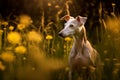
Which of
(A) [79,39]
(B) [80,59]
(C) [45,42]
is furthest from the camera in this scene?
(C) [45,42]

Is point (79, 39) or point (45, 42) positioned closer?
point (79, 39)

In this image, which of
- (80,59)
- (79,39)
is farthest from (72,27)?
(80,59)

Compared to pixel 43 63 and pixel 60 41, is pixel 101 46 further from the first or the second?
pixel 43 63

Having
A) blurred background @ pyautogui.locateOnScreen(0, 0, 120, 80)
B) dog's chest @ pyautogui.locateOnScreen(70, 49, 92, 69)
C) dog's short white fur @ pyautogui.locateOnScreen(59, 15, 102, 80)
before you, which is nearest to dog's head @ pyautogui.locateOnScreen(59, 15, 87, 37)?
dog's short white fur @ pyautogui.locateOnScreen(59, 15, 102, 80)

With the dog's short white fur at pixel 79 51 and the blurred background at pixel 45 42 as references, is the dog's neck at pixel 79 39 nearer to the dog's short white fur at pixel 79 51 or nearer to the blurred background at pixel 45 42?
the dog's short white fur at pixel 79 51

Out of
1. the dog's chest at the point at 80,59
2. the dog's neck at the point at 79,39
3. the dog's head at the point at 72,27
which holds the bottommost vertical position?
the dog's chest at the point at 80,59

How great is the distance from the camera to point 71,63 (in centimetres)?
679

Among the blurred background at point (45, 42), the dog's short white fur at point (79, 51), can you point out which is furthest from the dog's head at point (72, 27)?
the blurred background at point (45, 42)

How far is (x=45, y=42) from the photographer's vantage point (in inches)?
282

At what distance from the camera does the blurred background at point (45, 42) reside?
5.20 metres

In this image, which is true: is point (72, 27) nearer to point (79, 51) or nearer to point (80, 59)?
point (79, 51)

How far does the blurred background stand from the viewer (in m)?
5.20

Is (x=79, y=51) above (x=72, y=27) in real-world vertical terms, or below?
below

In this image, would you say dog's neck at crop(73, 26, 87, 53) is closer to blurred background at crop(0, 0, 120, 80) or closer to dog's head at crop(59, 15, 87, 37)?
dog's head at crop(59, 15, 87, 37)
